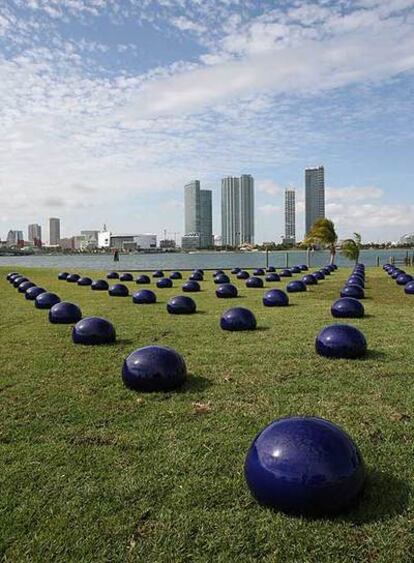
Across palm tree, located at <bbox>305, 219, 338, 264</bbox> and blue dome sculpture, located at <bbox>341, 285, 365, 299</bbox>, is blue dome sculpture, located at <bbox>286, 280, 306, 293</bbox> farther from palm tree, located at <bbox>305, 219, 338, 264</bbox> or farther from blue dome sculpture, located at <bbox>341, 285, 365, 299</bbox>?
palm tree, located at <bbox>305, 219, 338, 264</bbox>

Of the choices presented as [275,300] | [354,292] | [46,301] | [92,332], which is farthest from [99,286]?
[92,332]

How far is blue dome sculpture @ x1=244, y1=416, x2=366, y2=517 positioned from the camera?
465 centimetres

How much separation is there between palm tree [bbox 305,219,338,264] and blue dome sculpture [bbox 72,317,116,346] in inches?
1761

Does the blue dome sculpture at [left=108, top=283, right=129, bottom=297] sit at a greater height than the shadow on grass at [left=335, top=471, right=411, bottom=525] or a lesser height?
greater

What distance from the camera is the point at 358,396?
27.2ft

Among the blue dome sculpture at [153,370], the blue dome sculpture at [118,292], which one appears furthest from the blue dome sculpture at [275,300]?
the blue dome sculpture at [153,370]

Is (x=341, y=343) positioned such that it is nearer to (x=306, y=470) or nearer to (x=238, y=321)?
(x=238, y=321)

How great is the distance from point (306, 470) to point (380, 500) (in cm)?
94

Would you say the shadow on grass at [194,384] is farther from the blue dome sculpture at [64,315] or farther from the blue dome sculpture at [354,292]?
the blue dome sculpture at [354,292]

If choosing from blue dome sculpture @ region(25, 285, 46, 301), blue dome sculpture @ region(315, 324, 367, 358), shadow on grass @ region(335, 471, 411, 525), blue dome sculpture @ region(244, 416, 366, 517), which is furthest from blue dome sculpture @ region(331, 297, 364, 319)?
blue dome sculpture @ region(25, 285, 46, 301)

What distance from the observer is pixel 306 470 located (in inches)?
183

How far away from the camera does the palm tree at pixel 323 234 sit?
55000mm

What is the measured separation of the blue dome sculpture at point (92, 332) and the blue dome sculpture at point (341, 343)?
4.72 m

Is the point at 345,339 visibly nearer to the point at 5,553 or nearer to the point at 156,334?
the point at 156,334
